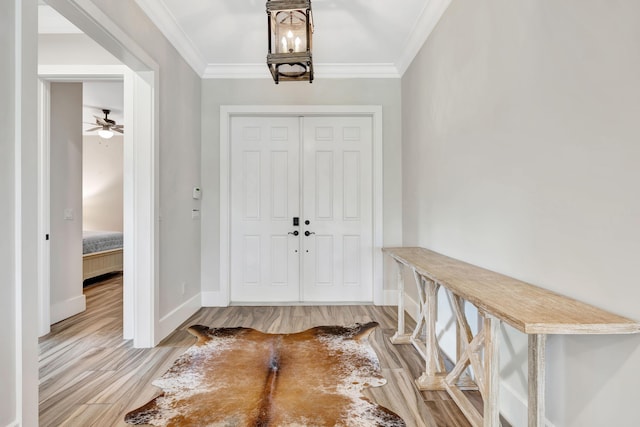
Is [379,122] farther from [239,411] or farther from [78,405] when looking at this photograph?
[78,405]

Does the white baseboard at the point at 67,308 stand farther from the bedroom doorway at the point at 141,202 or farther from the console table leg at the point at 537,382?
the console table leg at the point at 537,382

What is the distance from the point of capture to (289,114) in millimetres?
4160

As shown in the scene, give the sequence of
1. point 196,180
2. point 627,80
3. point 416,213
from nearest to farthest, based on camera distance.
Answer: point 627,80 → point 416,213 → point 196,180

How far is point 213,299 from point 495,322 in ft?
11.0

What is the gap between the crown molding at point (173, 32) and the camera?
9.20 ft

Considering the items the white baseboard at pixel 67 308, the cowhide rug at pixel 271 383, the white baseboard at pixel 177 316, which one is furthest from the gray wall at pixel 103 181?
the cowhide rug at pixel 271 383

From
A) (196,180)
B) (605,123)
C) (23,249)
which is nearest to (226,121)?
(196,180)

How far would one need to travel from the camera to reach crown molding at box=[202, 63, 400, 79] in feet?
13.2

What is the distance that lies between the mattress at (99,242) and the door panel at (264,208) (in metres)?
2.86

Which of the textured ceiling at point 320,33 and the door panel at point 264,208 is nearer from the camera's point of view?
the textured ceiling at point 320,33

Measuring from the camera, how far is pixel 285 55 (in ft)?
7.25

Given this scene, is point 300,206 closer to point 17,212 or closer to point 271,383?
point 271,383

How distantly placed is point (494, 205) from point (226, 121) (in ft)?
10.3

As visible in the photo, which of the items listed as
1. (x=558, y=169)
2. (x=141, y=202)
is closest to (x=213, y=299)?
(x=141, y=202)
